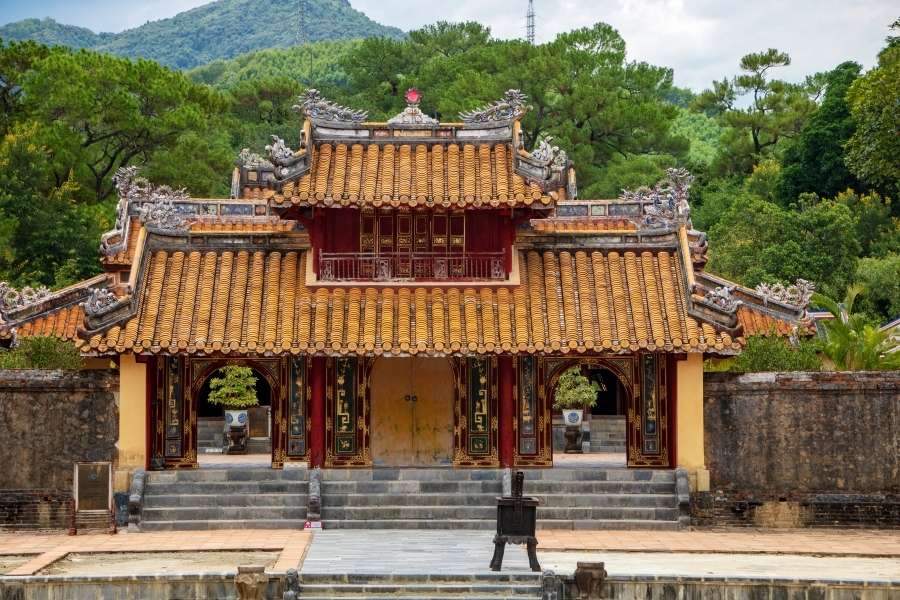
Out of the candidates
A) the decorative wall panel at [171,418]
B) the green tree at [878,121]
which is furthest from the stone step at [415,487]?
the green tree at [878,121]

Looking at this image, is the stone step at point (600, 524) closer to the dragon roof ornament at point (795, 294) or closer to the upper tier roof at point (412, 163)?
the upper tier roof at point (412, 163)

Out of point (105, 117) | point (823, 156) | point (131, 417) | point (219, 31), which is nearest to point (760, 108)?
point (823, 156)

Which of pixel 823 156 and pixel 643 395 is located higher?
pixel 823 156

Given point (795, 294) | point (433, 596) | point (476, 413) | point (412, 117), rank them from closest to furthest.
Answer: point (433, 596), point (476, 413), point (412, 117), point (795, 294)

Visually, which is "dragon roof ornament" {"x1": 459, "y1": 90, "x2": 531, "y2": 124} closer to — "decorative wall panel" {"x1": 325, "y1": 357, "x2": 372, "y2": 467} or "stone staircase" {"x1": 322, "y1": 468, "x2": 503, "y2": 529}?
"decorative wall panel" {"x1": 325, "y1": 357, "x2": 372, "y2": 467}

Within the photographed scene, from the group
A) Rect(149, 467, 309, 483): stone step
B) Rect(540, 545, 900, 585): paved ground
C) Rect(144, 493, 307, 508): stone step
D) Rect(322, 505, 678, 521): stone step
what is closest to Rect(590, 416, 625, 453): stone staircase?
Rect(322, 505, 678, 521): stone step

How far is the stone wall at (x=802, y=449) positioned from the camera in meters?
25.3

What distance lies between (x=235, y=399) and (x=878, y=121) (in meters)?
26.4

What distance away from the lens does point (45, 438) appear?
25.2 m

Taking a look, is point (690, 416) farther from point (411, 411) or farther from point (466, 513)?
point (411, 411)

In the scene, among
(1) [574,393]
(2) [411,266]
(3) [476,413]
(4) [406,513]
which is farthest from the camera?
(1) [574,393]

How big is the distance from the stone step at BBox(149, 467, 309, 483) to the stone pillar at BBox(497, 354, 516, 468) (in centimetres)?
331

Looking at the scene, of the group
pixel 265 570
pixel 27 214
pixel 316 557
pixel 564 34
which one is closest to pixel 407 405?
pixel 316 557

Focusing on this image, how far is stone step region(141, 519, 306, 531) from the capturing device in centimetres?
2444
